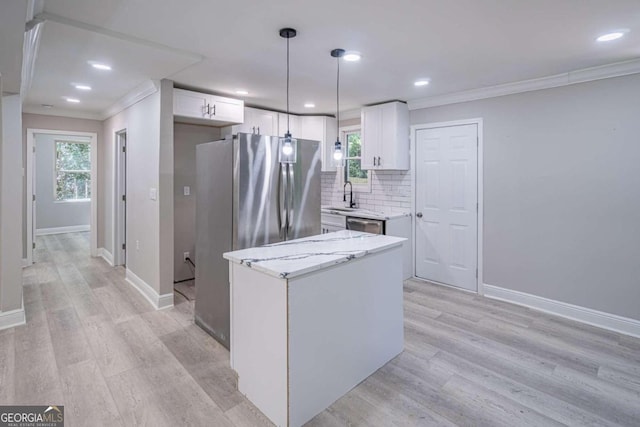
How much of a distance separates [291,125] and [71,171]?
21.4ft

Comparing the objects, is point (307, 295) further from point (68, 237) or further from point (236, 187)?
point (68, 237)

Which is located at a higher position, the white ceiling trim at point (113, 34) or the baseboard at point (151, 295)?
the white ceiling trim at point (113, 34)

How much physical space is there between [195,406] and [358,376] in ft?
3.59

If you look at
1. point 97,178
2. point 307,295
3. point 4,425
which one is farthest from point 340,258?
point 97,178

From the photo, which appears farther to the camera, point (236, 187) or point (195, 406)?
point (236, 187)

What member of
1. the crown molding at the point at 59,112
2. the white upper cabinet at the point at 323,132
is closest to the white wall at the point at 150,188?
the crown molding at the point at 59,112

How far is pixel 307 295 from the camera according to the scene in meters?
1.99

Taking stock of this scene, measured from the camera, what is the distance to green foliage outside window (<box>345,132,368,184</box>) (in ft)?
17.9

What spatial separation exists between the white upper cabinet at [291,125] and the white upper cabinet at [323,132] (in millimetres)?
59

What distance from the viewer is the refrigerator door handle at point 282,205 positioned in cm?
305

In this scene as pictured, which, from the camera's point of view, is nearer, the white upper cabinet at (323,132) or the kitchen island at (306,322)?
the kitchen island at (306,322)

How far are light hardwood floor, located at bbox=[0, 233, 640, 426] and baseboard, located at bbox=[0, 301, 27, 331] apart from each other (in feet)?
0.32

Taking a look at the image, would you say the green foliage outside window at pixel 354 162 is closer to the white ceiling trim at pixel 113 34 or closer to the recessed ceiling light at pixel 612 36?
the white ceiling trim at pixel 113 34

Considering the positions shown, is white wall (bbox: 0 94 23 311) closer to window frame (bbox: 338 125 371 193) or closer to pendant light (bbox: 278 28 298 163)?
pendant light (bbox: 278 28 298 163)
